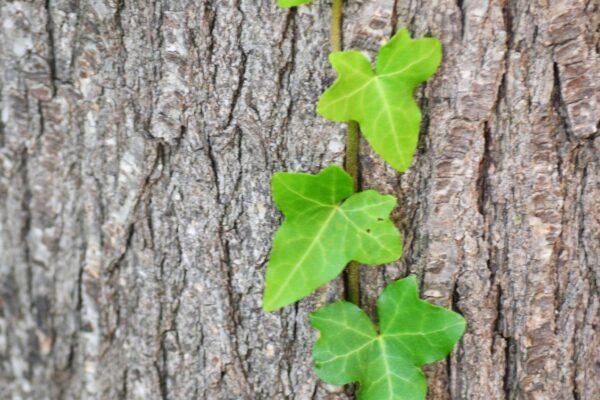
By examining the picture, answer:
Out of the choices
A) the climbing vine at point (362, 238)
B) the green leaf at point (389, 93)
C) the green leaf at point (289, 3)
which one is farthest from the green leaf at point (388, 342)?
the green leaf at point (289, 3)

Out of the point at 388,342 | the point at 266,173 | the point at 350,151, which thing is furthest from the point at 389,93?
the point at 388,342

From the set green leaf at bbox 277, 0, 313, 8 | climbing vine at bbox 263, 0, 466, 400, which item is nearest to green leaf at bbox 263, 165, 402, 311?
climbing vine at bbox 263, 0, 466, 400

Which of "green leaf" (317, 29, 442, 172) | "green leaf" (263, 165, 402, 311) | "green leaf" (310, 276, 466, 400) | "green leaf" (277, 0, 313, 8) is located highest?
"green leaf" (277, 0, 313, 8)

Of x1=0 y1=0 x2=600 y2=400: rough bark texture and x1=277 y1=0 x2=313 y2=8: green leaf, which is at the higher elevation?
x1=277 y1=0 x2=313 y2=8: green leaf

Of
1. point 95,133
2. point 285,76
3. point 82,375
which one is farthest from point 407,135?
point 82,375

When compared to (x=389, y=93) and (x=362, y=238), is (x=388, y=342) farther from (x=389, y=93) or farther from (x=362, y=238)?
(x=389, y=93)

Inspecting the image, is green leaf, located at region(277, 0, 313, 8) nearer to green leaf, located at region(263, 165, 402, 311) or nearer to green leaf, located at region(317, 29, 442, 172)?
green leaf, located at region(317, 29, 442, 172)
